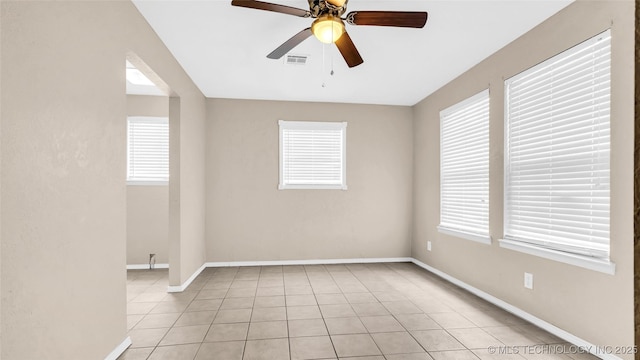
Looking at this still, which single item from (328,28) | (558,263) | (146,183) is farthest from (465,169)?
(146,183)

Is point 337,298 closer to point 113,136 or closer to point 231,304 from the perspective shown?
point 231,304

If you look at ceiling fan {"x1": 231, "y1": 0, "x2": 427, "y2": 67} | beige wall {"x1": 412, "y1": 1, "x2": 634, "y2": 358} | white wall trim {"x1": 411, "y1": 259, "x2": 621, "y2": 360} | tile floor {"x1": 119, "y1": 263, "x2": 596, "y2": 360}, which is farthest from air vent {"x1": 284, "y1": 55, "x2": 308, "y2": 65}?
white wall trim {"x1": 411, "y1": 259, "x2": 621, "y2": 360}

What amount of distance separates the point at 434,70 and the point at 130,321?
13.7 feet

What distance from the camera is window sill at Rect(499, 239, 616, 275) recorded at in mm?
2170

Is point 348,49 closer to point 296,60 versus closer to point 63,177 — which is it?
point 296,60

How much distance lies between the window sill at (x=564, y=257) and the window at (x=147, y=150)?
15.2 feet

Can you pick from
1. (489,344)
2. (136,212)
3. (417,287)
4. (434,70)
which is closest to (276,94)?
(434,70)

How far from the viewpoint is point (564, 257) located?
2480 millimetres

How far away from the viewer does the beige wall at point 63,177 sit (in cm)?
138

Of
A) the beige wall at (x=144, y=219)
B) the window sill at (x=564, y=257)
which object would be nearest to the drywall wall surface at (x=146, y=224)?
the beige wall at (x=144, y=219)

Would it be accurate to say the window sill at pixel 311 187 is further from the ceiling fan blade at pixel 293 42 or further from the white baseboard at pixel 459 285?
the ceiling fan blade at pixel 293 42

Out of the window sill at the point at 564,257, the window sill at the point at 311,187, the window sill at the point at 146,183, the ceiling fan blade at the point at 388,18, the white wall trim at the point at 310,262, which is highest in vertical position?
the ceiling fan blade at the point at 388,18

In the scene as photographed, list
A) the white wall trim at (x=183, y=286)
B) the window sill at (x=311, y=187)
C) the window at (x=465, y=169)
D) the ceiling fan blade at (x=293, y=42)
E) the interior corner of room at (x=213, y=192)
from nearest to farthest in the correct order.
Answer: the interior corner of room at (x=213, y=192)
the ceiling fan blade at (x=293, y=42)
the window at (x=465, y=169)
the white wall trim at (x=183, y=286)
the window sill at (x=311, y=187)

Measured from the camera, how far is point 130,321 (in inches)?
114
